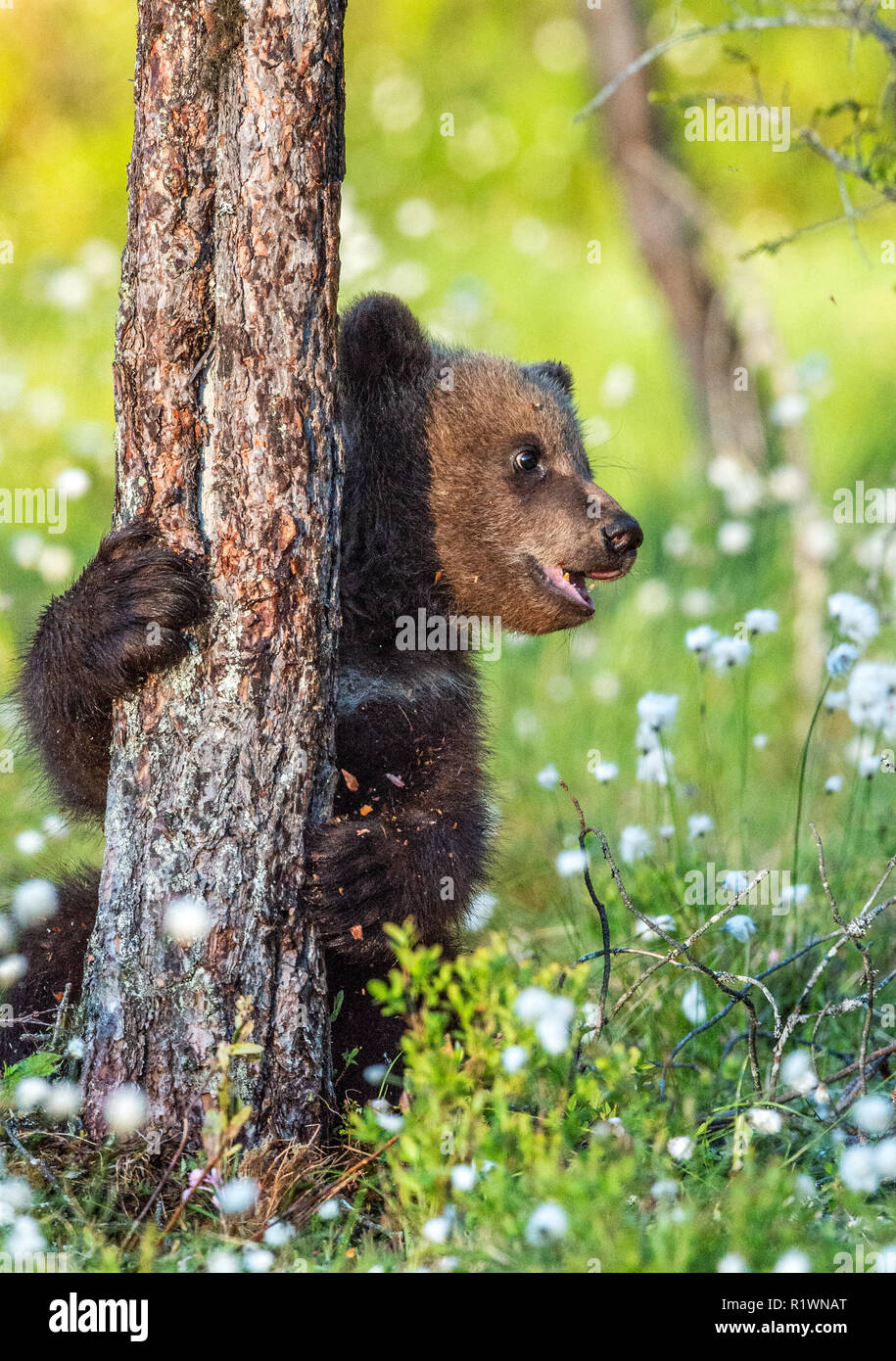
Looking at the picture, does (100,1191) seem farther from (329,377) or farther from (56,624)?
(329,377)

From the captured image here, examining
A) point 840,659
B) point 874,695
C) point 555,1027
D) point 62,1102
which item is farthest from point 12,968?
point 874,695

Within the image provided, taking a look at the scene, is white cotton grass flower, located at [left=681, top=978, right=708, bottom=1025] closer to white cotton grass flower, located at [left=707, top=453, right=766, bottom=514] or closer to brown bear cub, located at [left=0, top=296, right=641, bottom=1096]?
brown bear cub, located at [left=0, top=296, right=641, bottom=1096]

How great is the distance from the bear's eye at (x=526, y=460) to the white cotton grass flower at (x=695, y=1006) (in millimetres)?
1407

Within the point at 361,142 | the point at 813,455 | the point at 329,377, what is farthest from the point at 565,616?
the point at 361,142

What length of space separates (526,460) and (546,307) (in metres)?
6.99

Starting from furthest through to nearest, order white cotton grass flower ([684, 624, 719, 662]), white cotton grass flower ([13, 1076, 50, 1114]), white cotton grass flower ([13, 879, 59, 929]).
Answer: white cotton grass flower ([684, 624, 719, 662]), white cotton grass flower ([13, 879, 59, 929]), white cotton grass flower ([13, 1076, 50, 1114])

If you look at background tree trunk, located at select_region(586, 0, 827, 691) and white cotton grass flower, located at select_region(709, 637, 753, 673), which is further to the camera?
background tree trunk, located at select_region(586, 0, 827, 691)

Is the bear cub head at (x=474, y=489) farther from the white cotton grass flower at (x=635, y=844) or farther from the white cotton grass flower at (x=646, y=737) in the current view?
the white cotton grass flower at (x=635, y=844)

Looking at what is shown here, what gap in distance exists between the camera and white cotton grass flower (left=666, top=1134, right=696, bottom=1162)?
101 inches

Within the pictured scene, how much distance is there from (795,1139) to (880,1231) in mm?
569

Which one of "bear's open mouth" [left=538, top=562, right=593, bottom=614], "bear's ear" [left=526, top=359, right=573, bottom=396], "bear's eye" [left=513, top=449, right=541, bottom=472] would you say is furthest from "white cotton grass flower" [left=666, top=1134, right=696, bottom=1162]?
"bear's ear" [left=526, top=359, right=573, bottom=396]

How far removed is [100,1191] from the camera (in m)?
2.64

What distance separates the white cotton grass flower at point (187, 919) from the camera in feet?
8.98

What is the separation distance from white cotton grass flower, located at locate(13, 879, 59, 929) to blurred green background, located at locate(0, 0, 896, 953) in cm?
27
